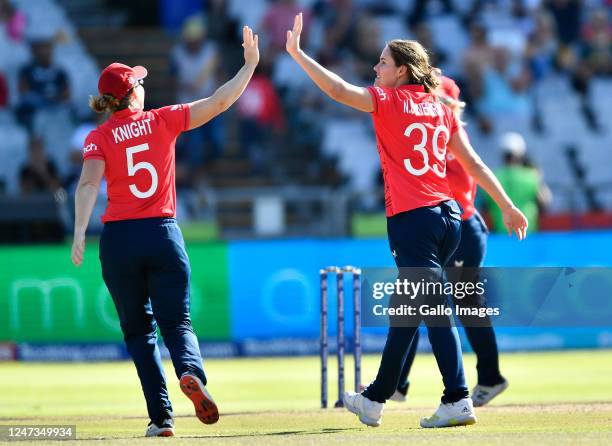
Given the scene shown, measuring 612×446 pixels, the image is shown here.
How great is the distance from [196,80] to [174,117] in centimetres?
1310

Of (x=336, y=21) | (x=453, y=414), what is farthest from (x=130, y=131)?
(x=336, y=21)

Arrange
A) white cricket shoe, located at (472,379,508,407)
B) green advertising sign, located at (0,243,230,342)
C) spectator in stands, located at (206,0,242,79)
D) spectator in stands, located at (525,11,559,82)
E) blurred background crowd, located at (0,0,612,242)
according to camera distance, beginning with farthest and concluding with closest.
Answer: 1. spectator in stands, located at (525,11,559,82)
2. spectator in stands, located at (206,0,242,79)
3. blurred background crowd, located at (0,0,612,242)
4. green advertising sign, located at (0,243,230,342)
5. white cricket shoe, located at (472,379,508,407)

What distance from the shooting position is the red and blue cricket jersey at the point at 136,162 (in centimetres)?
856

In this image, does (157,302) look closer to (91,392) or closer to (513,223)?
(513,223)

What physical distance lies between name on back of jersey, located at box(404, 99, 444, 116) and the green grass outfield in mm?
1893

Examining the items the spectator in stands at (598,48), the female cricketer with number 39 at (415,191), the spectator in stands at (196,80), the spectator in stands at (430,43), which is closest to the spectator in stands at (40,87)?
the spectator in stands at (196,80)

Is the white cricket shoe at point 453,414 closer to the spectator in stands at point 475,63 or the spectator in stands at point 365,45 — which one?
the spectator in stands at point 365,45

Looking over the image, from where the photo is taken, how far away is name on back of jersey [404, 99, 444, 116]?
8617 mm

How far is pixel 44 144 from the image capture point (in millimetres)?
20047

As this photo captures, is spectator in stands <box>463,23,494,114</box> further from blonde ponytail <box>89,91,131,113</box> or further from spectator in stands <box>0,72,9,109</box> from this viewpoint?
blonde ponytail <box>89,91,131,113</box>

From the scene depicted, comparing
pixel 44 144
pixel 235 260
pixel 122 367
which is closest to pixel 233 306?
pixel 235 260

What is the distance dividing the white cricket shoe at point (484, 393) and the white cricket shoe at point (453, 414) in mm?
1850

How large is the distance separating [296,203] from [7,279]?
3.80 meters

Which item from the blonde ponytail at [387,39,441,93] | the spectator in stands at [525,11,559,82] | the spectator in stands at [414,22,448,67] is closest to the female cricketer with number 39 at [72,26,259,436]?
the blonde ponytail at [387,39,441,93]
